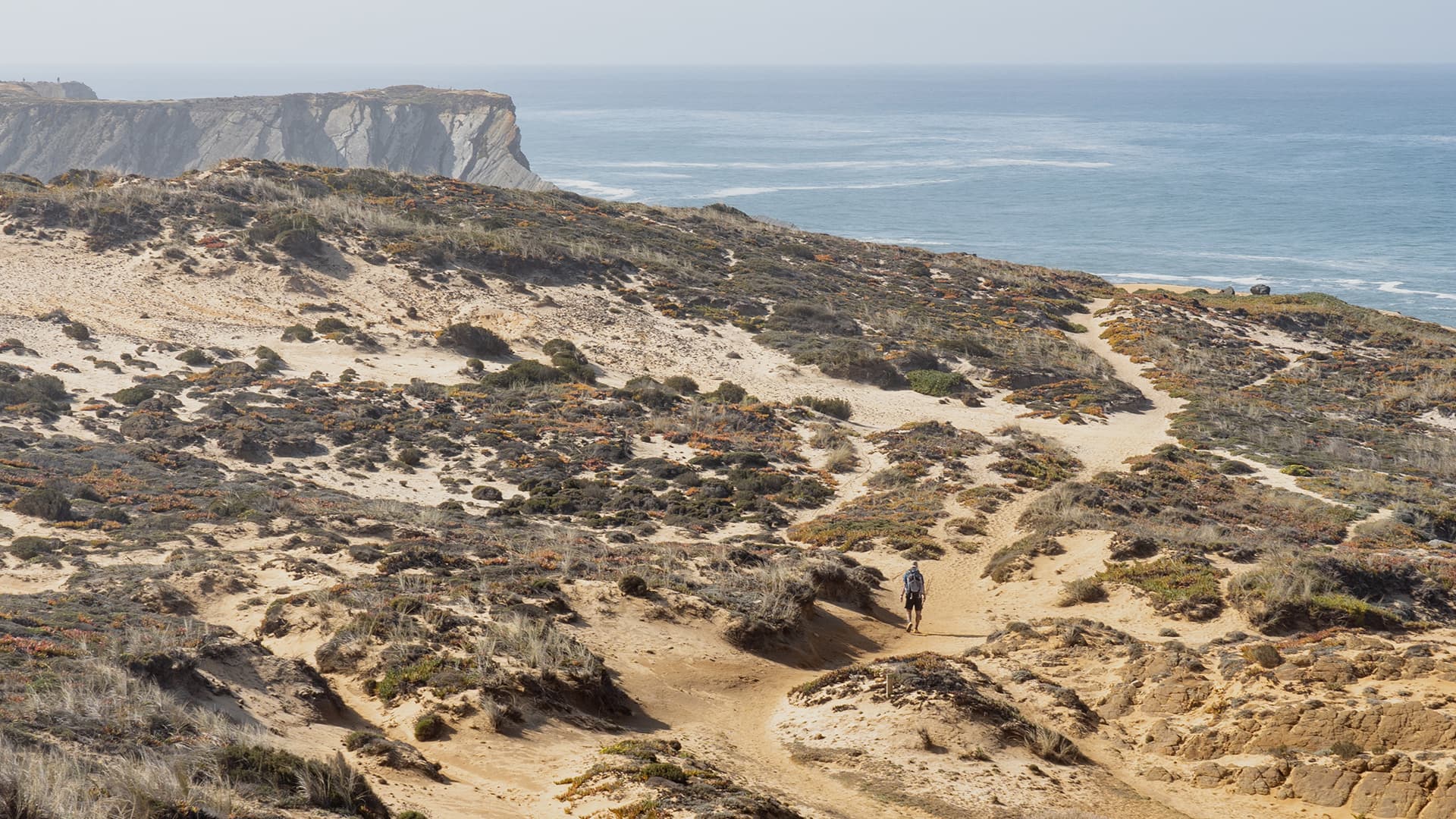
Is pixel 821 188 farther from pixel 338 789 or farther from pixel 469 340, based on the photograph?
pixel 338 789

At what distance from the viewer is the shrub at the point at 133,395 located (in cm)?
2989

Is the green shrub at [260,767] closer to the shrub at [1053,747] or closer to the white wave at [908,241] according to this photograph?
the shrub at [1053,747]

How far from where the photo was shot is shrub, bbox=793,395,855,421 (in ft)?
117

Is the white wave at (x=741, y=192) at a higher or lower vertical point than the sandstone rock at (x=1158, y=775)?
higher

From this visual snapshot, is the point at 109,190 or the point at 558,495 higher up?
the point at 109,190

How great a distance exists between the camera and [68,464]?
23875 mm

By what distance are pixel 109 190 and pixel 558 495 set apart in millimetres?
31763

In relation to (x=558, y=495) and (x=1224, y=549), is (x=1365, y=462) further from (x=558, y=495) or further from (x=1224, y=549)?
(x=558, y=495)

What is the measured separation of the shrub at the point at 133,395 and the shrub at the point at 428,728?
22380mm

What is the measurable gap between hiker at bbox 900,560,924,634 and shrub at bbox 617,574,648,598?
4745 millimetres

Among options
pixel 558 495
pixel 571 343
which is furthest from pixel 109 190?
pixel 558 495

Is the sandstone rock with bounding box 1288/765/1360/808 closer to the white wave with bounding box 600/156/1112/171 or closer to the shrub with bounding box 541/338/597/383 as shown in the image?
the shrub with bounding box 541/338/597/383

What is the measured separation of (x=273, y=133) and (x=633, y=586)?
107 meters

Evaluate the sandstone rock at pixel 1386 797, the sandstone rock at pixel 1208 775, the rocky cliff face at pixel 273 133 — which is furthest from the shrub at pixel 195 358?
the rocky cliff face at pixel 273 133
